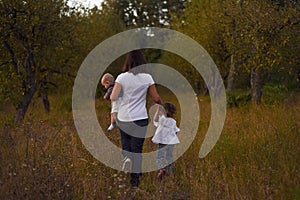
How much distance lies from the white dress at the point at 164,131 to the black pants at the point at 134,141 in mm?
789

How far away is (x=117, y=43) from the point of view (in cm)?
2106

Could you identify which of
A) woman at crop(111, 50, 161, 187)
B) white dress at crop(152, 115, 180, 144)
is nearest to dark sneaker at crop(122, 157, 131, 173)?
woman at crop(111, 50, 161, 187)

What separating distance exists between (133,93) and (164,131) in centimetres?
124

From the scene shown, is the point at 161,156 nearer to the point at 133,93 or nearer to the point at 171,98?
the point at 133,93

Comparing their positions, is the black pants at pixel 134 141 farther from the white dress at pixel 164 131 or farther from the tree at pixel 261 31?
the tree at pixel 261 31

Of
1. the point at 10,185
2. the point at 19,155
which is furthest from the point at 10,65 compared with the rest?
the point at 10,185

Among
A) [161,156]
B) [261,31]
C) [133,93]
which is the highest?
[261,31]

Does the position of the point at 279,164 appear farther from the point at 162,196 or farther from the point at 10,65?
the point at 10,65

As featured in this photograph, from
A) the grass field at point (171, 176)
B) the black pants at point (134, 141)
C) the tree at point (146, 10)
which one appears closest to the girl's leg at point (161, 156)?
the grass field at point (171, 176)

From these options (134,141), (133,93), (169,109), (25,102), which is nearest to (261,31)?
(169,109)

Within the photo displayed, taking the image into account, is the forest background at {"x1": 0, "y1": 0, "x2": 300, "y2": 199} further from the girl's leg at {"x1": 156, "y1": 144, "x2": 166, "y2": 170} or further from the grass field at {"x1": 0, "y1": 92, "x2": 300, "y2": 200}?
the girl's leg at {"x1": 156, "y1": 144, "x2": 166, "y2": 170}

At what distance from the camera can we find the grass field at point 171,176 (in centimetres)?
535

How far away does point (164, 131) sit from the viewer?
Answer: 24.1ft

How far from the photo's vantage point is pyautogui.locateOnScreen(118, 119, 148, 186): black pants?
21.0 ft
